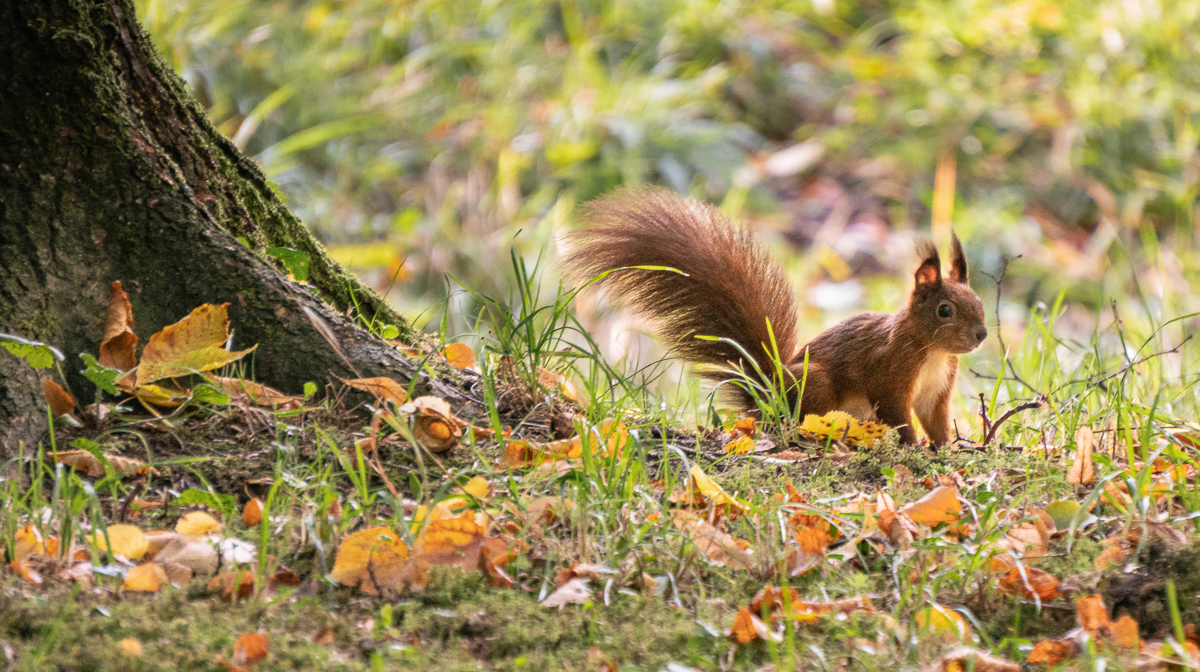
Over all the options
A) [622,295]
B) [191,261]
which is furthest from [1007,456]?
[191,261]

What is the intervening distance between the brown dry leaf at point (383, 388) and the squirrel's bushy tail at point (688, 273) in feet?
2.27

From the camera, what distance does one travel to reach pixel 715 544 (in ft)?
4.91

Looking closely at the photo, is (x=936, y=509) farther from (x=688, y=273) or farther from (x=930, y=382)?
(x=930, y=382)

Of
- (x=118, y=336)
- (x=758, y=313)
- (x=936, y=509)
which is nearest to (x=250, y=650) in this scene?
(x=118, y=336)

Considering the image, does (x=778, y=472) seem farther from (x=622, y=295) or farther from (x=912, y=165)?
(x=912, y=165)

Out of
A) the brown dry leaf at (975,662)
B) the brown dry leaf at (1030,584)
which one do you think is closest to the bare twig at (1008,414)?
the brown dry leaf at (1030,584)

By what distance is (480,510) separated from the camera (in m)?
1.50

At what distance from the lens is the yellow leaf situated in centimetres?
136

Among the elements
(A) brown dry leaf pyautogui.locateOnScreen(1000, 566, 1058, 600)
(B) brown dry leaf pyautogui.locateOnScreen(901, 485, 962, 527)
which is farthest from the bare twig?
(A) brown dry leaf pyautogui.locateOnScreen(1000, 566, 1058, 600)

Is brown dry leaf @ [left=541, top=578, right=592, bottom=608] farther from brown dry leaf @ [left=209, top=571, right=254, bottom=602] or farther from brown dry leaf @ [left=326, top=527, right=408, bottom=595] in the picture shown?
brown dry leaf @ [left=209, top=571, right=254, bottom=602]

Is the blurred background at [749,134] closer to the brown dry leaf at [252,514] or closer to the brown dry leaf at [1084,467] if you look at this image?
the brown dry leaf at [1084,467]

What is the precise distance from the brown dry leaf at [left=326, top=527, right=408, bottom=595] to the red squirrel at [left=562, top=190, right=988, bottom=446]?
3.66 ft

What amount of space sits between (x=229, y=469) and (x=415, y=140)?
4.39 meters

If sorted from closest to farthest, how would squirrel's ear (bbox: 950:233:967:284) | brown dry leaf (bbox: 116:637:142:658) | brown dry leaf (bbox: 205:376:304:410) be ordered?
brown dry leaf (bbox: 116:637:142:658) → brown dry leaf (bbox: 205:376:304:410) → squirrel's ear (bbox: 950:233:967:284)
